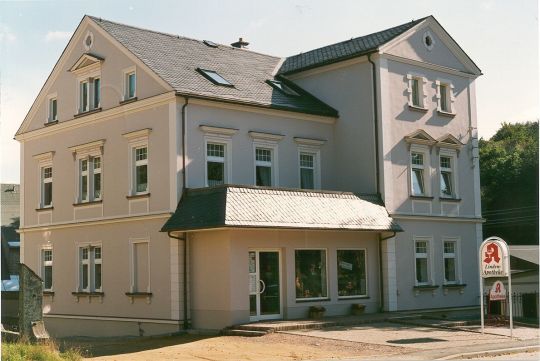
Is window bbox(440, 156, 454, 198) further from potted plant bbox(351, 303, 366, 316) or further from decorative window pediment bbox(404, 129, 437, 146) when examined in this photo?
potted plant bbox(351, 303, 366, 316)

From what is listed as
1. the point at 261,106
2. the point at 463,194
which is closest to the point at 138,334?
the point at 261,106

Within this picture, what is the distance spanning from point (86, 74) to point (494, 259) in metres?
17.6

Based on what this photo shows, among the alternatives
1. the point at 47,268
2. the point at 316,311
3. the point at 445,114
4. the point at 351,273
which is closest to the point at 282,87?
the point at 445,114

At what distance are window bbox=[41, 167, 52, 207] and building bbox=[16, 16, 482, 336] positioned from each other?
0.20 ft

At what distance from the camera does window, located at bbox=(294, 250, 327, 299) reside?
26.4 meters

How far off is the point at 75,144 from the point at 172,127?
669 centimetres

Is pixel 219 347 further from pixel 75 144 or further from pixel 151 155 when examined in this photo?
pixel 75 144

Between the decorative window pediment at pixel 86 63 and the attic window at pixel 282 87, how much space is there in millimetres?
6724

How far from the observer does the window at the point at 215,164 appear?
2722 cm

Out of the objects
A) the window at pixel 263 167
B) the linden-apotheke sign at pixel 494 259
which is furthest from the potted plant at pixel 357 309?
the linden-apotheke sign at pixel 494 259

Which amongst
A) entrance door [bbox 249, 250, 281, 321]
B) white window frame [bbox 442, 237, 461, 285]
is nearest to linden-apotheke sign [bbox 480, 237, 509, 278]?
entrance door [bbox 249, 250, 281, 321]

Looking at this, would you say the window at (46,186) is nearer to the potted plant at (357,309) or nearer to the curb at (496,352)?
the potted plant at (357,309)

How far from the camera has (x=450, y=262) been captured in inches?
1264

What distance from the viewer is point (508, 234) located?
2087 inches
